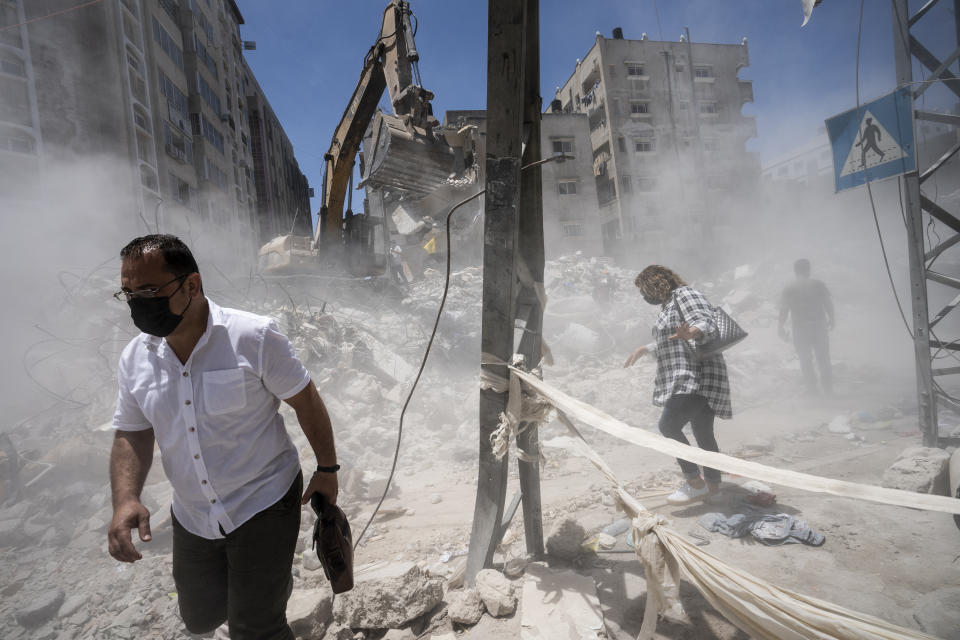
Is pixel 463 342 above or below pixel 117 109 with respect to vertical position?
below

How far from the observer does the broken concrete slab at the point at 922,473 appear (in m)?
2.82

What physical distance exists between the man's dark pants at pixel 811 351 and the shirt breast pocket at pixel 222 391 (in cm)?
729

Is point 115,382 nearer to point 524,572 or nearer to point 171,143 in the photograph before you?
point 524,572

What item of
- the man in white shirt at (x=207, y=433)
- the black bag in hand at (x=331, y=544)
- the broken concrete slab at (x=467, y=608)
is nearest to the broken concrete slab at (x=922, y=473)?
the broken concrete slab at (x=467, y=608)

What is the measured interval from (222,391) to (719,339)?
2863 millimetres

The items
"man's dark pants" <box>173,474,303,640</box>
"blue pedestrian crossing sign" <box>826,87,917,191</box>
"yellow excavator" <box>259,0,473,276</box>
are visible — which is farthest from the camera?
"yellow excavator" <box>259,0,473,276</box>

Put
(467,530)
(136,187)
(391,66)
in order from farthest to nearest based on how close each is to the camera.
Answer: (136,187)
(391,66)
(467,530)

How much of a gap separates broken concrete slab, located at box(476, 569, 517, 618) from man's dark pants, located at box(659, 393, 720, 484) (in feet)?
5.33

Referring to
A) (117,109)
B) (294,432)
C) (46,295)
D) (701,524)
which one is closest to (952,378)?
(701,524)

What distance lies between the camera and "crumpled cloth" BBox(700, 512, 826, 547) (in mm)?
2498

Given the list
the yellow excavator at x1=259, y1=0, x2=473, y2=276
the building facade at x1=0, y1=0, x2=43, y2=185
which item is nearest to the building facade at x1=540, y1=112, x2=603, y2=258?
the yellow excavator at x1=259, y1=0, x2=473, y2=276

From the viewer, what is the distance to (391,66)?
6387 millimetres

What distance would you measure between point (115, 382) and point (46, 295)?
284cm

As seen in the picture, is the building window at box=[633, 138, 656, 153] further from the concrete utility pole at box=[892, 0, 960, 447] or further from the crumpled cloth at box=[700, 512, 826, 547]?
the crumpled cloth at box=[700, 512, 826, 547]
